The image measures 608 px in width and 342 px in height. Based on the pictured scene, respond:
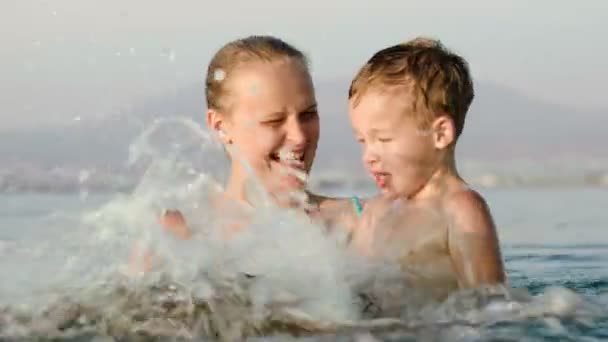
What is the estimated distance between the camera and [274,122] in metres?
5.45

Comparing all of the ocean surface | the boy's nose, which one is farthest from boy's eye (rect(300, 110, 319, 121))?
the ocean surface

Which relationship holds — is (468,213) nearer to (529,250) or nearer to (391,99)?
(391,99)

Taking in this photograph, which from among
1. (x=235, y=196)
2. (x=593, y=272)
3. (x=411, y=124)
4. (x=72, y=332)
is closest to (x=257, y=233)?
(x=235, y=196)

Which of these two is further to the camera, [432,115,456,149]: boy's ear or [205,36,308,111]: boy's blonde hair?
[205,36,308,111]: boy's blonde hair

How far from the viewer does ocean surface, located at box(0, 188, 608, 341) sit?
4328 millimetres

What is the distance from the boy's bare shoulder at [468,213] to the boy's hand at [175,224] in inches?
46.6

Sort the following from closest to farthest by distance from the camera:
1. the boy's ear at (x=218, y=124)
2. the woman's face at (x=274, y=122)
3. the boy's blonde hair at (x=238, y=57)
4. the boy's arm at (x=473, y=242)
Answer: the boy's arm at (x=473, y=242) → the woman's face at (x=274, y=122) → the boy's blonde hair at (x=238, y=57) → the boy's ear at (x=218, y=124)

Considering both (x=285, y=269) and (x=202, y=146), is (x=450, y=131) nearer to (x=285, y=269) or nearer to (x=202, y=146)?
(x=285, y=269)

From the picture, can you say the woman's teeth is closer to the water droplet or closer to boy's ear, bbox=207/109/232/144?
boy's ear, bbox=207/109/232/144

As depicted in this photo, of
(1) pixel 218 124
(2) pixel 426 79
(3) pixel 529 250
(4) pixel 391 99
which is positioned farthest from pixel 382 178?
(3) pixel 529 250

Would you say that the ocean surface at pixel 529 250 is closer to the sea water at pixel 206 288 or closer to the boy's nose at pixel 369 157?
the sea water at pixel 206 288

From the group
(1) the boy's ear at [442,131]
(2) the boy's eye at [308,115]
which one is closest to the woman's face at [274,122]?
(2) the boy's eye at [308,115]

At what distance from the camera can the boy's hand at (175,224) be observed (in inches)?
208

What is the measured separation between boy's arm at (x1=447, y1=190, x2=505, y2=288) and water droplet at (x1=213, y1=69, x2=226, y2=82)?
1390 millimetres
